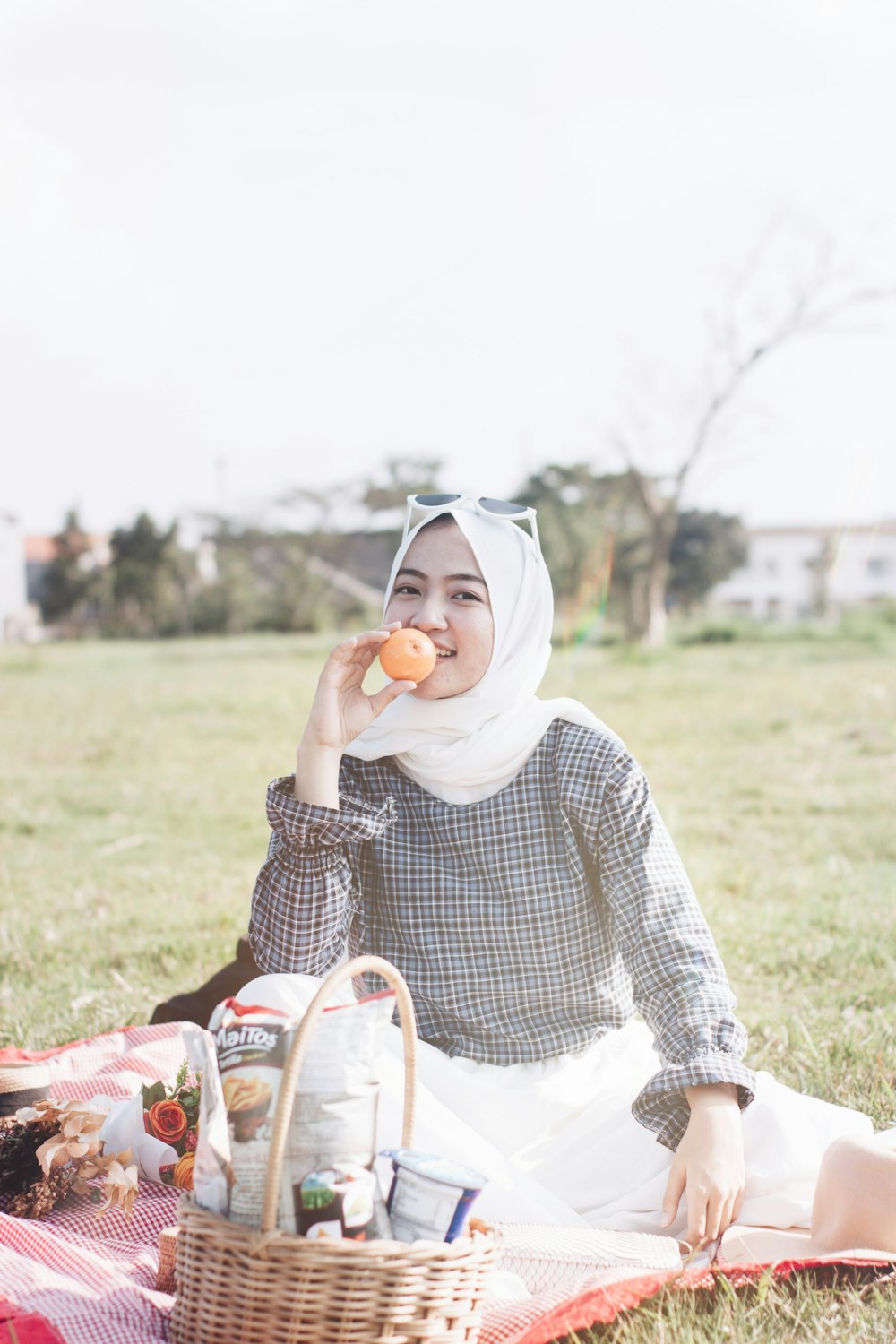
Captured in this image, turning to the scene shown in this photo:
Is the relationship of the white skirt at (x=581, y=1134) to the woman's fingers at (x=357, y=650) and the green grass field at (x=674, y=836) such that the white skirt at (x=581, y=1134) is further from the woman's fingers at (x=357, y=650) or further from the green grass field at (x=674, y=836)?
the woman's fingers at (x=357, y=650)

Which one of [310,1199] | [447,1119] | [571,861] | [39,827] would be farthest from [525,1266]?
[39,827]

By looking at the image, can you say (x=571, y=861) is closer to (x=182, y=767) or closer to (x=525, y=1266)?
(x=525, y=1266)

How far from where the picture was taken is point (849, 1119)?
274 cm

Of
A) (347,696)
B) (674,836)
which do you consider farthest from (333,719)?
(674,836)

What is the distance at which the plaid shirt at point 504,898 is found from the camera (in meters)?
2.62

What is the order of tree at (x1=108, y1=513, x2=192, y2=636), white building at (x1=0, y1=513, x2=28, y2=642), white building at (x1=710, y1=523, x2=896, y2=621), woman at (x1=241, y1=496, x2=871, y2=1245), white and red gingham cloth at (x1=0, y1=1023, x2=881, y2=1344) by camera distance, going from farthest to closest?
white building at (x1=710, y1=523, x2=896, y2=621), white building at (x1=0, y1=513, x2=28, y2=642), tree at (x1=108, y1=513, x2=192, y2=636), woman at (x1=241, y1=496, x2=871, y2=1245), white and red gingham cloth at (x1=0, y1=1023, x2=881, y2=1344)

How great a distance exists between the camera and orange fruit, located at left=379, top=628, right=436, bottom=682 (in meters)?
2.63

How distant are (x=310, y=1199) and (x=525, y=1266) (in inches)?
25.3

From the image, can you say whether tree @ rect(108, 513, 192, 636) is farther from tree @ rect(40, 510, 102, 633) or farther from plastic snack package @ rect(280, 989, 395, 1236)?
plastic snack package @ rect(280, 989, 395, 1236)

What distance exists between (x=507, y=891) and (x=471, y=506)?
847mm

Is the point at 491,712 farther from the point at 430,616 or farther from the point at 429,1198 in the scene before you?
the point at 429,1198

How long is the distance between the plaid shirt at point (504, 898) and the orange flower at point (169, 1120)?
43 cm

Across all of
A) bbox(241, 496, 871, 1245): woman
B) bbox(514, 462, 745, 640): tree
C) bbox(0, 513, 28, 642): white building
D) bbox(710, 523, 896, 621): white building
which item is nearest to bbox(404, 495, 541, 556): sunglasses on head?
bbox(241, 496, 871, 1245): woman

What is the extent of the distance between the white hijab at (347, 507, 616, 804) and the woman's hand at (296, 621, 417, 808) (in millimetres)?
136
